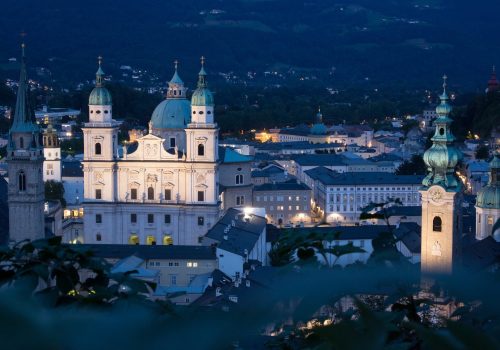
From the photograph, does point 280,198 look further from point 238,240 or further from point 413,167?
point 238,240

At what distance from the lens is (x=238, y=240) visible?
71.9ft

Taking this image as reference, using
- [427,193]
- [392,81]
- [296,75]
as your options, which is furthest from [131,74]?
[427,193]

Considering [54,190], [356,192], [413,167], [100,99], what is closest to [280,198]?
[356,192]

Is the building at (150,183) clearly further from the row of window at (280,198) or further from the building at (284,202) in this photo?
the row of window at (280,198)

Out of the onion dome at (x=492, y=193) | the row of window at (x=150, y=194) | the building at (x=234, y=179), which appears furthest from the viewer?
the building at (x=234, y=179)

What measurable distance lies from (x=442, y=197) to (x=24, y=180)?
9.27m

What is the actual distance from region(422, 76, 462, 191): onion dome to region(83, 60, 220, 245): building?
941 cm

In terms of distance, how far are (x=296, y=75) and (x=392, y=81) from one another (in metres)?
11.8

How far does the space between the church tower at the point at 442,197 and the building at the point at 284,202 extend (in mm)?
16685

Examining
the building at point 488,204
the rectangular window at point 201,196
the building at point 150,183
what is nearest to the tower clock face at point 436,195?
the building at point 488,204

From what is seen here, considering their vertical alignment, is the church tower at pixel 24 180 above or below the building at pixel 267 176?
above

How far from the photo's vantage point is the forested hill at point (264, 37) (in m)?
119

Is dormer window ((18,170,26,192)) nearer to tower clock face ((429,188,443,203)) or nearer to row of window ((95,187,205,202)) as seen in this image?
row of window ((95,187,205,202))

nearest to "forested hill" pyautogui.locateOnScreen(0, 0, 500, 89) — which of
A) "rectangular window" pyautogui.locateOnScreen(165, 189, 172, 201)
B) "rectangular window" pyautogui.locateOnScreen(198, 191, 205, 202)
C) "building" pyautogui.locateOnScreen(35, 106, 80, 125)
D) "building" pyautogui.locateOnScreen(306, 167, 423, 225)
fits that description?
"building" pyautogui.locateOnScreen(35, 106, 80, 125)
